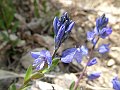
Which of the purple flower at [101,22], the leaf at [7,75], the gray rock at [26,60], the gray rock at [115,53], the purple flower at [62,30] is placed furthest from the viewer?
the gray rock at [115,53]

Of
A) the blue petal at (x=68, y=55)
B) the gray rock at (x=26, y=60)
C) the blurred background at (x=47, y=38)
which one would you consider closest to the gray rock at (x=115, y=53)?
the blurred background at (x=47, y=38)

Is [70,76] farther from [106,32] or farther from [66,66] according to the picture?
[106,32]

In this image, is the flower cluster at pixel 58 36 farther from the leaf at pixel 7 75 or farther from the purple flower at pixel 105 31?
the leaf at pixel 7 75

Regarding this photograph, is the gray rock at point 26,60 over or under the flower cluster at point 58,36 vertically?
under

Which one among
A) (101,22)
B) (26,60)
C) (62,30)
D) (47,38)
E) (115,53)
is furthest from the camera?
(47,38)

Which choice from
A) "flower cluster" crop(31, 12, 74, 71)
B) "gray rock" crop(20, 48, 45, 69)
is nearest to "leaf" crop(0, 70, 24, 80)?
"gray rock" crop(20, 48, 45, 69)

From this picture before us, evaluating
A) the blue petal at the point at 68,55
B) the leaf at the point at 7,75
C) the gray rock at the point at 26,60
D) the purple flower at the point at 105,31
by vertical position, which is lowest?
the leaf at the point at 7,75

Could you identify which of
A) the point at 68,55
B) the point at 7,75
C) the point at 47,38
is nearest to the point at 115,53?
the point at 47,38

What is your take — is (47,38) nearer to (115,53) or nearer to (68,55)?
(115,53)

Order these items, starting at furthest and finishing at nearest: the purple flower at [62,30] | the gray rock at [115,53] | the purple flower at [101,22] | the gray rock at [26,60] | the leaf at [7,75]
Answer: the gray rock at [115,53] → the gray rock at [26,60] → the leaf at [7,75] → the purple flower at [101,22] → the purple flower at [62,30]
